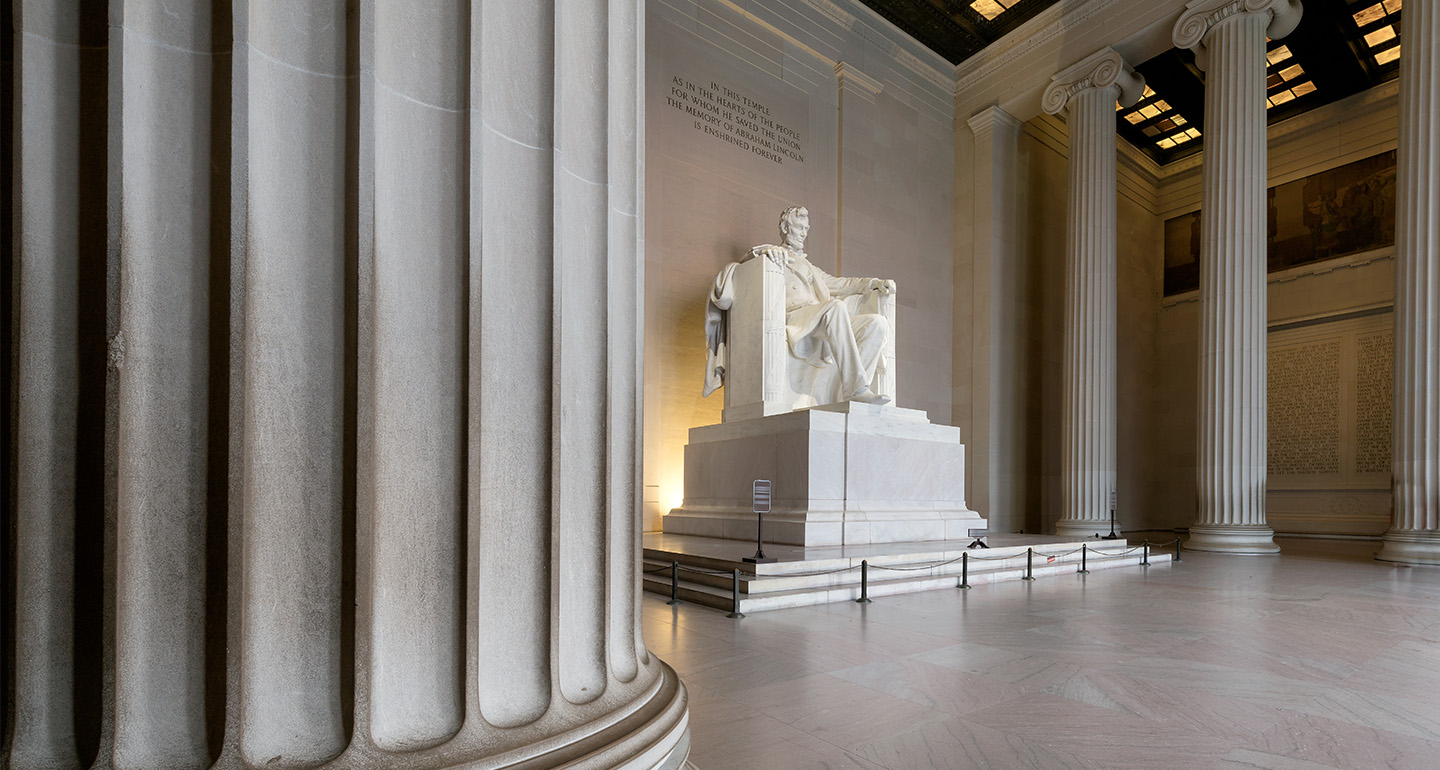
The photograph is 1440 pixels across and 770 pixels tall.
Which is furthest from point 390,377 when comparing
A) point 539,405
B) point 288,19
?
point 288,19

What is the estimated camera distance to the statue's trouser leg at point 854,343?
8961 millimetres

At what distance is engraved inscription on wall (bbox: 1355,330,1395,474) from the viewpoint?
15.4 meters

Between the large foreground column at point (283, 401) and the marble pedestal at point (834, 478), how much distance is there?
6136 millimetres

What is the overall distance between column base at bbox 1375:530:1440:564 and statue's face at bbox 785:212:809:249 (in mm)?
8186

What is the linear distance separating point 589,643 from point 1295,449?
1904 centimetres

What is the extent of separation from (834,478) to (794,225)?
3425 mm

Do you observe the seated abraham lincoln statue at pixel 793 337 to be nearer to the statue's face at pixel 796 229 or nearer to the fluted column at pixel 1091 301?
the statue's face at pixel 796 229

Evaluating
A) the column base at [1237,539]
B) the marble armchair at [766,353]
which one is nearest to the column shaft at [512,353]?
the marble armchair at [766,353]

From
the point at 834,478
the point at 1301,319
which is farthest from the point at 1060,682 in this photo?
the point at 1301,319

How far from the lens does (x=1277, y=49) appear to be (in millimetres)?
14891

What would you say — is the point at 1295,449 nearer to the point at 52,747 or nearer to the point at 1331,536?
the point at 1331,536

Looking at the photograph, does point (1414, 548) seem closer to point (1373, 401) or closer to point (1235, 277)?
Result: point (1235, 277)

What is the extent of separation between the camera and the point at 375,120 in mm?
1686

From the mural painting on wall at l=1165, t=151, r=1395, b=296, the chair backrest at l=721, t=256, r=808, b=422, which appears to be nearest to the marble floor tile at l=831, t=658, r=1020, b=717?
the chair backrest at l=721, t=256, r=808, b=422
